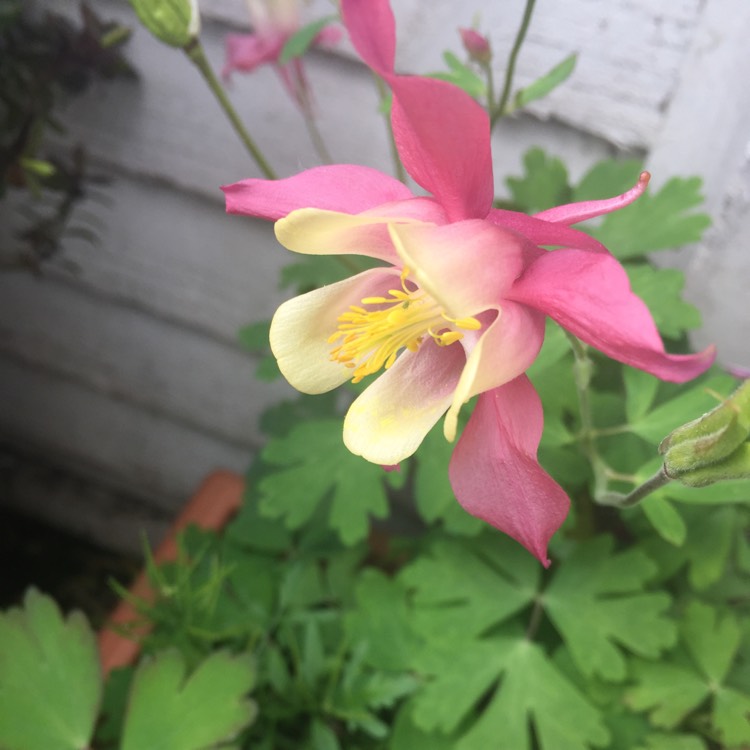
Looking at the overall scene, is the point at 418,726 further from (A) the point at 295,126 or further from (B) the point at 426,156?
(A) the point at 295,126

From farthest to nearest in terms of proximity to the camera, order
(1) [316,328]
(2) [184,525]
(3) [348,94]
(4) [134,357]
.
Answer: (4) [134,357] → (2) [184,525] → (3) [348,94] → (1) [316,328]

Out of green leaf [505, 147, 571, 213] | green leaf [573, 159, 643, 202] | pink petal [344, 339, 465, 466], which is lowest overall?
pink petal [344, 339, 465, 466]

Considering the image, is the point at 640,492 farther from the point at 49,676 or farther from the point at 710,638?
the point at 49,676

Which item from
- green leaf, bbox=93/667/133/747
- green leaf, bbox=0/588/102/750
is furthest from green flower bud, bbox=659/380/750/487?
green leaf, bbox=93/667/133/747

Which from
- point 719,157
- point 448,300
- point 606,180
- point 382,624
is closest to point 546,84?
point 606,180

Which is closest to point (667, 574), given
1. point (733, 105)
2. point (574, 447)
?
point (574, 447)

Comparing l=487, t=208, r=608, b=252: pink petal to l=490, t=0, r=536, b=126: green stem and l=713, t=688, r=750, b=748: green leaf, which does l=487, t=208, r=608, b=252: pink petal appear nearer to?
l=490, t=0, r=536, b=126: green stem
